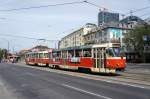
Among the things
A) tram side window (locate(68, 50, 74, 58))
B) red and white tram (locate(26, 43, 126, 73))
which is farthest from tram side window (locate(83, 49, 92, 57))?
tram side window (locate(68, 50, 74, 58))

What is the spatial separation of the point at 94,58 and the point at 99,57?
1061 mm

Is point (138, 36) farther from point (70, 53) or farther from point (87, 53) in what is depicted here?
point (87, 53)

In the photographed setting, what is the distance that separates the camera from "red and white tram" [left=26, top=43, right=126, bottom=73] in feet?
101

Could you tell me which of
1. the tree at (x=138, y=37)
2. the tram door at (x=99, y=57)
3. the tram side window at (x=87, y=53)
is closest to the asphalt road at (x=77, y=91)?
the tram door at (x=99, y=57)

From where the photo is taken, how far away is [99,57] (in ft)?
106

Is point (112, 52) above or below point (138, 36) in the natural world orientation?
below

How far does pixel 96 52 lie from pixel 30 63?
41699 mm

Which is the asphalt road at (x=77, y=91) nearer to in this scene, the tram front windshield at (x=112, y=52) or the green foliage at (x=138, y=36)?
the tram front windshield at (x=112, y=52)

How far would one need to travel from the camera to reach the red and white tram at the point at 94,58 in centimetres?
3089

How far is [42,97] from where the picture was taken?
51.3 feet

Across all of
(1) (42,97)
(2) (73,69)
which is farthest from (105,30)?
(1) (42,97)

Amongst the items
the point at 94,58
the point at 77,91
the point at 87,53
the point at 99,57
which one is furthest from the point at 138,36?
the point at 77,91

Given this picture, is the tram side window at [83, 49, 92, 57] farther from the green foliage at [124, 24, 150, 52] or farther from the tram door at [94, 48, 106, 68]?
the green foliage at [124, 24, 150, 52]

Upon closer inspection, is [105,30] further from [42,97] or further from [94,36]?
[42,97]
